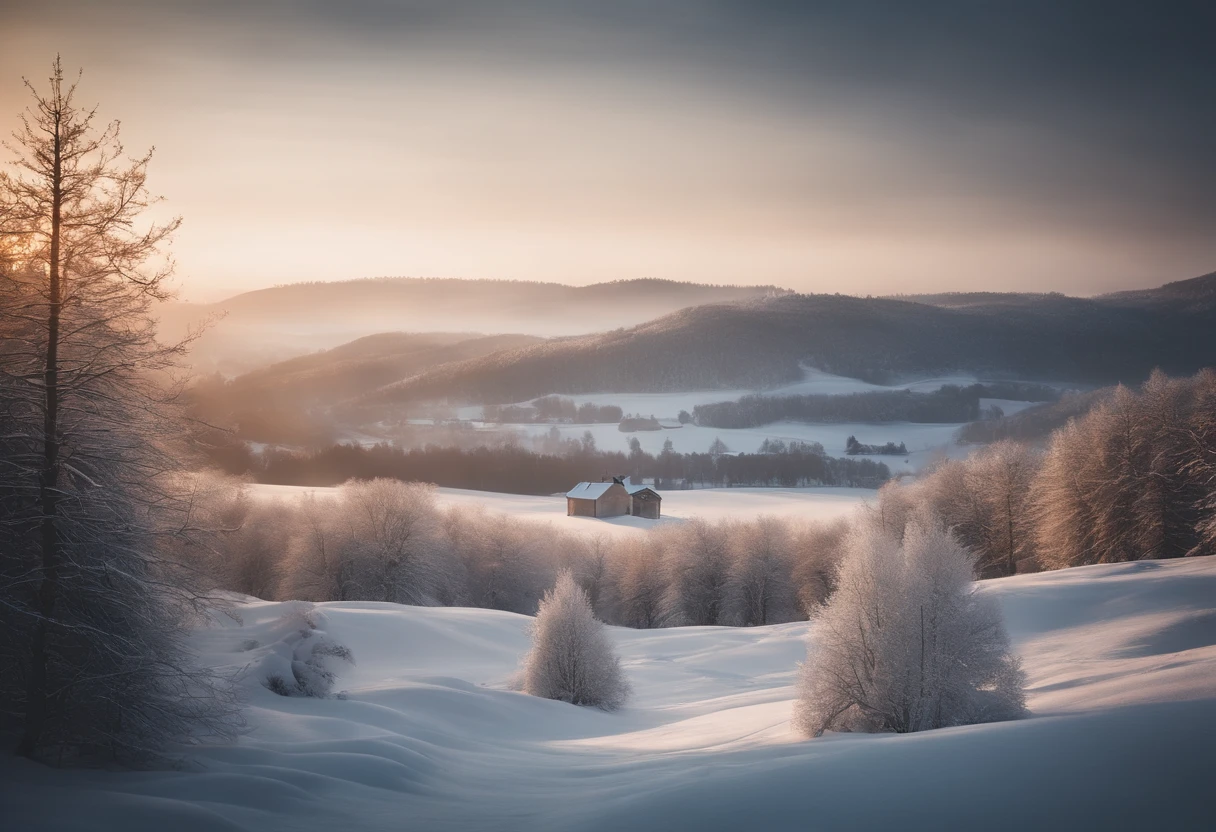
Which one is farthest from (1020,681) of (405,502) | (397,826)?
(405,502)

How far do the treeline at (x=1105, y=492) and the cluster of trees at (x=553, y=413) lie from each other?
7444 cm

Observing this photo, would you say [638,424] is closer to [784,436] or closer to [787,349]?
[784,436]

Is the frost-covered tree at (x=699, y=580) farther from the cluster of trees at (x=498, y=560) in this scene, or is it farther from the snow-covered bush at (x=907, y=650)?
the snow-covered bush at (x=907, y=650)

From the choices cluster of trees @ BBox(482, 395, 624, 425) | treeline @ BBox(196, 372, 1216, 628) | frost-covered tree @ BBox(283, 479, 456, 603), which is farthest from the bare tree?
cluster of trees @ BBox(482, 395, 624, 425)

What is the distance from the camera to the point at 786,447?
95.8 m

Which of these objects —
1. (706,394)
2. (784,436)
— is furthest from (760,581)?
(706,394)

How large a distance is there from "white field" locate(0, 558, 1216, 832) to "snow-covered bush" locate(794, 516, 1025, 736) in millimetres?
1111

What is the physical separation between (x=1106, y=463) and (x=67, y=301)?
48978mm

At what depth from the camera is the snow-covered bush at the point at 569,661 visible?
88.9 ft

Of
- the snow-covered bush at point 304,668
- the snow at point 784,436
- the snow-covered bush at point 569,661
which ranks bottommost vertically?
the snow-covered bush at point 569,661

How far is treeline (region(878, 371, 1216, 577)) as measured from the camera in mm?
40375

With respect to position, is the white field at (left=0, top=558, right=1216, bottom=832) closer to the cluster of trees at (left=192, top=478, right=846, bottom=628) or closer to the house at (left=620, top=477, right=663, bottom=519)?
the cluster of trees at (left=192, top=478, right=846, bottom=628)

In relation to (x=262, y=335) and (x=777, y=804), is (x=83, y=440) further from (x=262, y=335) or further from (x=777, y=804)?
(x=262, y=335)

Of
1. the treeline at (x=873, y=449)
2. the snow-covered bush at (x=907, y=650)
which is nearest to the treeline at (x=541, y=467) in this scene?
the treeline at (x=873, y=449)
